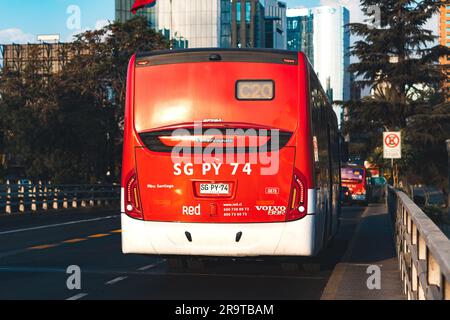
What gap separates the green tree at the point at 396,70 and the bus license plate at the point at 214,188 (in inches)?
1696

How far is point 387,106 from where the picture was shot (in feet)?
183

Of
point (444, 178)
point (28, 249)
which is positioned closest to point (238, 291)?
point (28, 249)

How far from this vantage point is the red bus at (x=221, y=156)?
12.0 m

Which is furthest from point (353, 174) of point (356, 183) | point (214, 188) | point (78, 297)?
point (78, 297)

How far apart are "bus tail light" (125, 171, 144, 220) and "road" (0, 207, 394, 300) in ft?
3.20

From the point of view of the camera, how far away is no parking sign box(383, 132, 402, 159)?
102 ft

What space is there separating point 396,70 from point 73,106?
19.9m

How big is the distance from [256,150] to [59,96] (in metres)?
38.8

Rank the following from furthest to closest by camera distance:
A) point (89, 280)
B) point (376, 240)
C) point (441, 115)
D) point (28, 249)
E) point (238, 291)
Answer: point (441, 115) → point (376, 240) → point (28, 249) → point (89, 280) → point (238, 291)

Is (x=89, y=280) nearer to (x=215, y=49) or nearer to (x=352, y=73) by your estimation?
(x=215, y=49)

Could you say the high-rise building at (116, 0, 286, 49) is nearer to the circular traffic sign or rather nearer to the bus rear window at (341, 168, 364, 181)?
the bus rear window at (341, 168, 364, 181)

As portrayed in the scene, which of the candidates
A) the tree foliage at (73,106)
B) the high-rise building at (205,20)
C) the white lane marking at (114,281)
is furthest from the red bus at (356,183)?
the high-rise building at (205,20)

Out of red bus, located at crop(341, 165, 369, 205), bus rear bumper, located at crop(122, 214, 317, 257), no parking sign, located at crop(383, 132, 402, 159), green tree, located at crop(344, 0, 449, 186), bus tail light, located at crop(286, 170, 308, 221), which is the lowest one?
red bus, located at crop(341, 165, 369, 205)

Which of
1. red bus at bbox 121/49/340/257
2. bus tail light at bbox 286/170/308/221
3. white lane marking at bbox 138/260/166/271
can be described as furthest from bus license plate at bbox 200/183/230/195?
white lane marking at bbox 138/260/166/271
